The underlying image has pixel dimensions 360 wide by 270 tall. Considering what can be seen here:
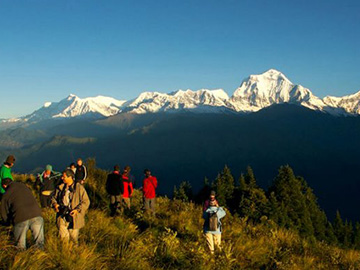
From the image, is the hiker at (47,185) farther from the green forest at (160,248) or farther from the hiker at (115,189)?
the hiker at (115,189)

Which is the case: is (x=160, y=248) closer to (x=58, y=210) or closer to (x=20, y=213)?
(x=58, y=210)

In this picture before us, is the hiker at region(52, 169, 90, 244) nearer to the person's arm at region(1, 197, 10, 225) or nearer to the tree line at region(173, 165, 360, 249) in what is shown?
the person's arm at region(1, 197, 10, 225)

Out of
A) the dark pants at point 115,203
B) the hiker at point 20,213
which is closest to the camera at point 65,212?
the hiker at point 20,213

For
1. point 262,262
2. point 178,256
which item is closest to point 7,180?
point 178,256

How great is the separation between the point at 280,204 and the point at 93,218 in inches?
1608

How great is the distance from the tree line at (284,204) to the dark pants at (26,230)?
102ft

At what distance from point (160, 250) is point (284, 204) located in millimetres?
42376

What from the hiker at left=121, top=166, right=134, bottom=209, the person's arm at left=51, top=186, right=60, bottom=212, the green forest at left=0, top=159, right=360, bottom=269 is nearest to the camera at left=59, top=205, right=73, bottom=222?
the person's arm at left=51, top=186, right=60, bottom=212

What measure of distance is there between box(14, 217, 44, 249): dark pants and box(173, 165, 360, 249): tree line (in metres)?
31.2

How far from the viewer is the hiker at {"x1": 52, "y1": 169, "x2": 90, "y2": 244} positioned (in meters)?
6.65

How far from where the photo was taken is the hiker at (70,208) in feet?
21.8

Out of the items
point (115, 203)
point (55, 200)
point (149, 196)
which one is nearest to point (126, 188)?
point (115, 203)

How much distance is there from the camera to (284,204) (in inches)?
1775

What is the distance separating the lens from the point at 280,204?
146ft
